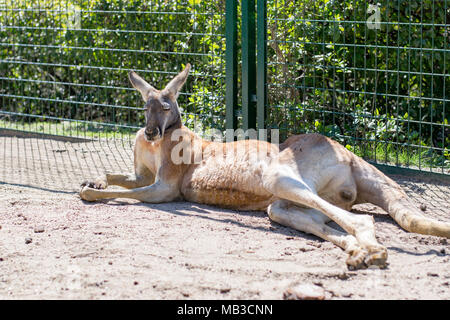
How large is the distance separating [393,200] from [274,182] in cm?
83

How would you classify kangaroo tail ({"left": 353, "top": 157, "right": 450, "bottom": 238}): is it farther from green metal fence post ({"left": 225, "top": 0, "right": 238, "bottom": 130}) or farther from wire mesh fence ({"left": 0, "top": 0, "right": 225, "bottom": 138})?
wire mesh fence ({"left": 0, "top": 0, "right": 225, "bottom": 138})

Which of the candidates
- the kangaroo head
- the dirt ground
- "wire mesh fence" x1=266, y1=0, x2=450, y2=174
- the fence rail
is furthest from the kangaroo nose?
"wire mesh fence" x1=266, y1=0, x2=450, y2=174

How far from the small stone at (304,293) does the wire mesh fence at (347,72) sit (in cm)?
314

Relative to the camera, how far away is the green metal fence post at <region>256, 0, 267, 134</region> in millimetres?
7023

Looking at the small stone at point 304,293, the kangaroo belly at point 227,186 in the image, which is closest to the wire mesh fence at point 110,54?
the kangaroo belly at point 227,186

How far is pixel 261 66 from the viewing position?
7.13 m

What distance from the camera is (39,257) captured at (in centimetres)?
456

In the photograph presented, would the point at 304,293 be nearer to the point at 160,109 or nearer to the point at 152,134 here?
the point at 152,134

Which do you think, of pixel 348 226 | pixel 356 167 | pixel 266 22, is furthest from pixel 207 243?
pixel 266 22

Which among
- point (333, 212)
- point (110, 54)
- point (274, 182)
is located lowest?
point (333, 212)

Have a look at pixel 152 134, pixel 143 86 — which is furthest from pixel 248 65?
pixel 152 134

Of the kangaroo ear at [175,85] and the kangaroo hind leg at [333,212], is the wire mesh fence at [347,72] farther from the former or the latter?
the kangaroo hind leg at [333,212]

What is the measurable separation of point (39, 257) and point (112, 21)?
5154mm

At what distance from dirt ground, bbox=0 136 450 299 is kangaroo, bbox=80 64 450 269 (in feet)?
0.33
